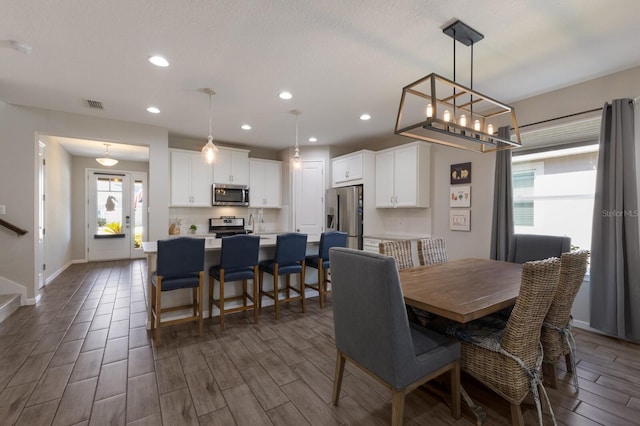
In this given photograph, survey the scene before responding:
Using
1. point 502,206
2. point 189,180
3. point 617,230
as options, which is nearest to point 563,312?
point 617,230

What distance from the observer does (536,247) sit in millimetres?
2941

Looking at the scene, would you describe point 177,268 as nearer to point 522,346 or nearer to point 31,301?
point 31,301

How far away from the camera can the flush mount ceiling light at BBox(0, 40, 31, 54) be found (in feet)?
7.26

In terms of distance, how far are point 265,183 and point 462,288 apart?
4.60 m

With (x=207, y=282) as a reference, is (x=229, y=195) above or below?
above

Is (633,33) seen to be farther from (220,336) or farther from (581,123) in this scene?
(220,336)

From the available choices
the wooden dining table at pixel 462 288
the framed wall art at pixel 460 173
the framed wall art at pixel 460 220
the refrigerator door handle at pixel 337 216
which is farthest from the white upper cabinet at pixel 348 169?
the wooden dining table at pixel 462 288

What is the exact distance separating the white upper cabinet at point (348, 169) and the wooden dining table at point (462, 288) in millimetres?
2702

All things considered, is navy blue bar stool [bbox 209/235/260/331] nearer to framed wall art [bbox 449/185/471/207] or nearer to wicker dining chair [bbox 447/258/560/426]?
wicker dining chair [bbox 447/258/560/426]

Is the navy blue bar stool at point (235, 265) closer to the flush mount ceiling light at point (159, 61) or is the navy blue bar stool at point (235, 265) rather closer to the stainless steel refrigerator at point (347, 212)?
the flush mount ceiling light at point (159, 61)

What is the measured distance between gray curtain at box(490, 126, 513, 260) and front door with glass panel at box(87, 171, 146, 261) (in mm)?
7710

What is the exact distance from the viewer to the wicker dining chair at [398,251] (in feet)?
8.63

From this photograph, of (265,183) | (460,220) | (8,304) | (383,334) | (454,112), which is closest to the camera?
(383,334)

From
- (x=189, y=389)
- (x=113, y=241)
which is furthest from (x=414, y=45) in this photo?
(x=113, y=241)
